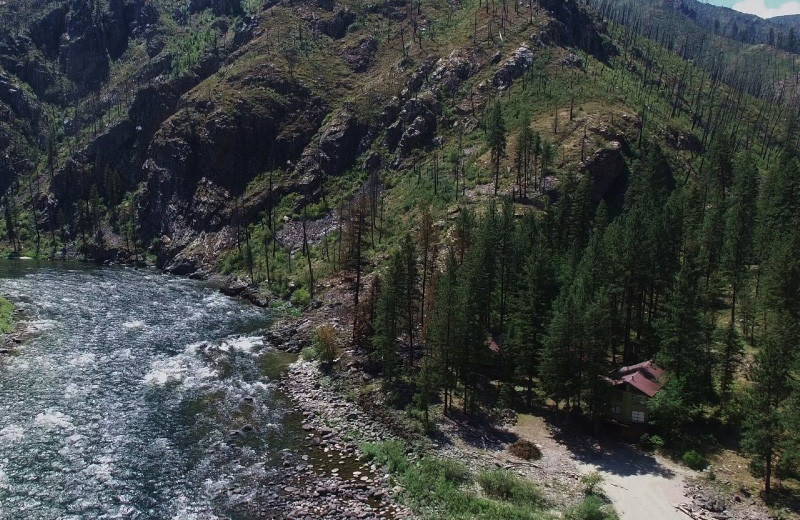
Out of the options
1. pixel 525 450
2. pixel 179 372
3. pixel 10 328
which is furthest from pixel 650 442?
pixel 10 328

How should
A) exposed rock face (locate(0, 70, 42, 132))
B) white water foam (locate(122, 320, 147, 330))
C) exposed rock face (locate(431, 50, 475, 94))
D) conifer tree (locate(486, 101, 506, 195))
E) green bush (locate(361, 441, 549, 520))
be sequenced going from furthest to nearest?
1. exposed rock face (locate(0, 70, 42, 132))
2. exposed rock face (locate(431, 50, 475, 94))
3. conifer tree (locate(486, 101, 506, 195))
4. white water foam (locate(122, 320, 147, 330))
5. green bush (locate(361, 441, 549, 520))

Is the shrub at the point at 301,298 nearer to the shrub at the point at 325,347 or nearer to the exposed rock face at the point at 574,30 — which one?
the shrub at the point at 325,347

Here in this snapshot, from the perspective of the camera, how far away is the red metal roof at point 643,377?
4834 centimetres

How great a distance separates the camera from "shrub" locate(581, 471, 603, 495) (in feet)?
129

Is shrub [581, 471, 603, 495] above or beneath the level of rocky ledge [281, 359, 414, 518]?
above

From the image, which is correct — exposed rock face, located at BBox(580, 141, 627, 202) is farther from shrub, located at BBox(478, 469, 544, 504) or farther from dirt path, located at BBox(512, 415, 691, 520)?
shrub, located at BBox(478, 469, 544, 504)

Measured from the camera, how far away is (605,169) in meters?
105

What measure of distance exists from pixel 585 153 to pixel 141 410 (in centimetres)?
8748

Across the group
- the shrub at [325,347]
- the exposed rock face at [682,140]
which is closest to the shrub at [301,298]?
the shrub at [325,347]

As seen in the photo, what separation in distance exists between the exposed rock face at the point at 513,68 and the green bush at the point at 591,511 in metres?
120

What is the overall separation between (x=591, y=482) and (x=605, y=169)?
77.3 meters

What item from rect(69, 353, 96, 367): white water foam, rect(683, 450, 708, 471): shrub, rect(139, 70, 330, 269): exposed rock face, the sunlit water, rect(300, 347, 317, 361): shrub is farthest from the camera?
rect(139, 70, 330, 269): exposed rock face

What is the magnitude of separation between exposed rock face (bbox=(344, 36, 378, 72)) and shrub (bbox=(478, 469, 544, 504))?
147 m

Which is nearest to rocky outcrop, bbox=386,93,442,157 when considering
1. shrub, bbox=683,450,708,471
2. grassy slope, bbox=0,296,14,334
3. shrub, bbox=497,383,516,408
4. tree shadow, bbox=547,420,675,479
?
grassy slope, bbox=0,296,14,334
